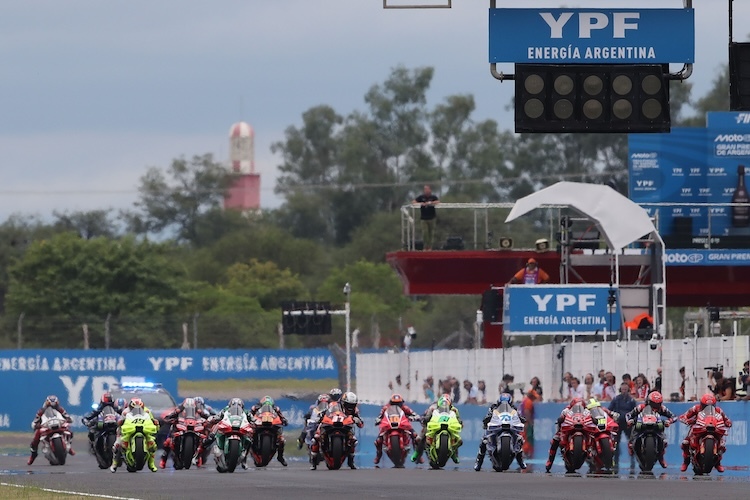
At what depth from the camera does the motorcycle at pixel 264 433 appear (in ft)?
106

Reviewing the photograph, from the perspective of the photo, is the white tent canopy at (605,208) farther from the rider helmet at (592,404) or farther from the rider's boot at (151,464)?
the rider's boot at (151,464)

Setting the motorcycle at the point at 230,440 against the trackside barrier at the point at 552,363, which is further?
the trackside barrier at the point at 552,363

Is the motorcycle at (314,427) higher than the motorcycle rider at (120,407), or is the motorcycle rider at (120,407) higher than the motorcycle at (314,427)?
the motorcycle rider at (120,407)

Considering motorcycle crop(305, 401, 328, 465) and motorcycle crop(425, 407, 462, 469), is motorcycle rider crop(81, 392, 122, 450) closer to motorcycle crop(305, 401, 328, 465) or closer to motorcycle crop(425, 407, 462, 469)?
motorcycle crop(305, 401, 328, 465)

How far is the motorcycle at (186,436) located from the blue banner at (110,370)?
21.3 m

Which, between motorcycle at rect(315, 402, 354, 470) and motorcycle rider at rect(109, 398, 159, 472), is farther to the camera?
motorcycle at rect(315, 402, 354, 470)

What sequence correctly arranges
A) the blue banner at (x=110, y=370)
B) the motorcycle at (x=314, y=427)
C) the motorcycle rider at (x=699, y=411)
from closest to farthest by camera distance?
1. the motorcycle rider at (x=699, y=411)
2. the motorcycle at (x=314, y=427)
3. the blue banner at (x=110, y=370)

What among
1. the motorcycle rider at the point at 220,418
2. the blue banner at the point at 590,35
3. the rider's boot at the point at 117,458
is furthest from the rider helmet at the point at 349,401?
the blue banner at the point at 590,35

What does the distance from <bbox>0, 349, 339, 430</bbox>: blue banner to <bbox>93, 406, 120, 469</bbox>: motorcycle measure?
19.0 m

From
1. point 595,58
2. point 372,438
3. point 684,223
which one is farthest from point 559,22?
point 684,223

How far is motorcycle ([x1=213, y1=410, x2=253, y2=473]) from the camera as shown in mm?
30750

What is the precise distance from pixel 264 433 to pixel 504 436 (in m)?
4.26

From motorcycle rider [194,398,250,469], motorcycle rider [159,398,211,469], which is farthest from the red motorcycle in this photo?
motorcycle rider [159,398,211,469]

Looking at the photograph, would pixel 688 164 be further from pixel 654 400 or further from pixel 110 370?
pixel 654 400
